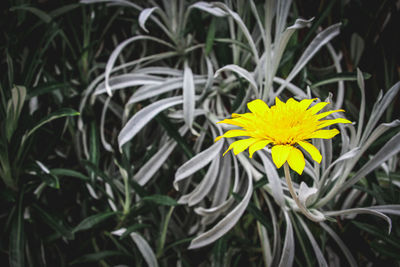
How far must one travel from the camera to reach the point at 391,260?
632 millimetres

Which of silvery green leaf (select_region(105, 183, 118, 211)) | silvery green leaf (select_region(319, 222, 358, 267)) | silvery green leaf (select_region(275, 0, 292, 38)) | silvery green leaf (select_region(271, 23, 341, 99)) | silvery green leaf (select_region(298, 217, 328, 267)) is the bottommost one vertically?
silvery green leaf (select_region(319, 222, 358, 267))

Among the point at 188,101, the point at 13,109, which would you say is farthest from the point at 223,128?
the point at 13,109

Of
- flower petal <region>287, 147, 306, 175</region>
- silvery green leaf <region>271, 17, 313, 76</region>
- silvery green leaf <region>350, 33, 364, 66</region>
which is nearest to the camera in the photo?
flower petal <region>287, 147, 306, 175</region>

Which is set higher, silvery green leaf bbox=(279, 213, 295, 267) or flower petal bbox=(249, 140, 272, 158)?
flower petal bbox=(249, 140, 272, 158)

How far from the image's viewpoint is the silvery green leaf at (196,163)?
0.59 metres

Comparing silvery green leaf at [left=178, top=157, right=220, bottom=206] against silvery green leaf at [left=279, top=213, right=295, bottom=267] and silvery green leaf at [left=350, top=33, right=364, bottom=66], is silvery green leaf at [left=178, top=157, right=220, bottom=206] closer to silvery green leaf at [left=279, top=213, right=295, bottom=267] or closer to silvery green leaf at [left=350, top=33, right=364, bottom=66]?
silvery green leaf at [left=279, top=213, right=295, bottom=267]

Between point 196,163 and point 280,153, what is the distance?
256 millimetres

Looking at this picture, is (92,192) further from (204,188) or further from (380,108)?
(380,108)

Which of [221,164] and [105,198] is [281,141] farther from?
[105,198]

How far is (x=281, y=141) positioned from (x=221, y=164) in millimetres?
278

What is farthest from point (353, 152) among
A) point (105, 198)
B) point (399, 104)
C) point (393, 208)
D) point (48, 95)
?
point (48, 95)

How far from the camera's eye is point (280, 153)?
359 mm

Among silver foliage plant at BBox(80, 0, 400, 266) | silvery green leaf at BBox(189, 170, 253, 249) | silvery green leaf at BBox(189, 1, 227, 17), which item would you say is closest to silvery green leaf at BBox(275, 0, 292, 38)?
silver foliage plant at BBox(80, 0, 400, 266)

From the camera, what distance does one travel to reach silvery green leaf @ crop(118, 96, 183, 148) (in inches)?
23.8
